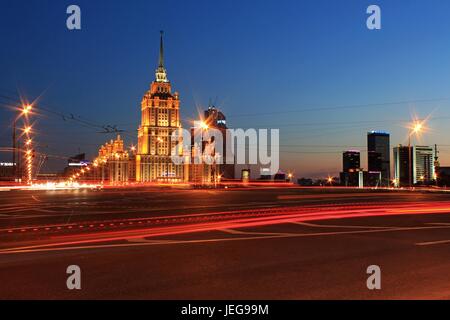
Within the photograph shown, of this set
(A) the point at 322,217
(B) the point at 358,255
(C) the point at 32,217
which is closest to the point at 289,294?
(B) the point at 358,255

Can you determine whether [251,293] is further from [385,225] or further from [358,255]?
[385,225]

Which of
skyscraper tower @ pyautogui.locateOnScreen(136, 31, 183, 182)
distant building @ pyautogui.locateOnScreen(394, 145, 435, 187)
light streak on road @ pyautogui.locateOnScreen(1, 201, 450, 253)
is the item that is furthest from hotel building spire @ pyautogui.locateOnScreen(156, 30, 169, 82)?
light streak on road @ pyautogui.locateOnScreen(1, 201, 450, 253)

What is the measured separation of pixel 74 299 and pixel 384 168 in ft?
337

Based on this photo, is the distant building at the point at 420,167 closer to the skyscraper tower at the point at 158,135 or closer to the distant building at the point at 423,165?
the distant building at the point at 423,165

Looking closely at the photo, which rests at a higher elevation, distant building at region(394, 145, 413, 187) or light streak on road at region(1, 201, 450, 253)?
distant building at region(394, 145, 413, 187)

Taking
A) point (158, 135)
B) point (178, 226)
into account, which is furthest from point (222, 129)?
point (178, 226)

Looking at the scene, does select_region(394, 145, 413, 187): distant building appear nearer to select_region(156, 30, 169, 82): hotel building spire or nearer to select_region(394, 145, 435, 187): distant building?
select_region(394, 145, 435, 187): distant building

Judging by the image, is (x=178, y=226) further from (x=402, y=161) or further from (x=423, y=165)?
(x=423, y=165)

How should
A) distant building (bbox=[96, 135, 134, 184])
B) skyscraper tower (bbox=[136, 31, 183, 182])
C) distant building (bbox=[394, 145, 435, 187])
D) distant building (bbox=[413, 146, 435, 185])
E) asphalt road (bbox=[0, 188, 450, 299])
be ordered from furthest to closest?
distant building (bbox=[96, 135, 134, 184])
skyscraper tower (bbox=[136, 31, 183, 182])
distant building (bbox=[413, 146, 435, 185])
distant building (bbox=[394, 145, 435, 187])
asphalt road (bbox=[0, 188, 450, 299])

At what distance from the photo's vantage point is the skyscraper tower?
163750 millimetres

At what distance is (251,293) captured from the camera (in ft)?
24.4

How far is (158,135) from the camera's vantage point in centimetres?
17025
